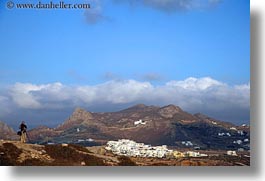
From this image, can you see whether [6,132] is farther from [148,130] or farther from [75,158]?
[148,130]

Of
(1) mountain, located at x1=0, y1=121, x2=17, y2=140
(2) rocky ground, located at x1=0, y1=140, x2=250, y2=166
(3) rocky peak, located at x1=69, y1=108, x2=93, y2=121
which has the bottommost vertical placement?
(2) rocky ground, located at x1=0, y1=140, x2=250, y2=166

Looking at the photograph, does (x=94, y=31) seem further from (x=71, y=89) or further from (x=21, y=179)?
(x=21, y=179)

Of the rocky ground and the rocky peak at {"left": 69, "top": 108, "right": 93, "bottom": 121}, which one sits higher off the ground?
the rocky peak at {"left": 69, "top": 108, "right": 93, "bottom": 121}

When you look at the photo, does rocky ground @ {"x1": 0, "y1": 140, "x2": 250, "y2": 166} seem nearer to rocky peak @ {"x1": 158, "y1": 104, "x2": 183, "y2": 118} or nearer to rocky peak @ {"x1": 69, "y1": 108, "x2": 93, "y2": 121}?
rocky peak @ {"x1": 69, "y1": 108, "x2": 93, "y2": 121}

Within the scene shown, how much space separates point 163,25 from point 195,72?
1.60 ft

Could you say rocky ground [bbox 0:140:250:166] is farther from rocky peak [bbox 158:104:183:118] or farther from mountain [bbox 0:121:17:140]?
rocky peak [bbox 158:104:183:118]

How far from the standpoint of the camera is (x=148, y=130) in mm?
7848

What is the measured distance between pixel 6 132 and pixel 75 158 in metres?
0.63

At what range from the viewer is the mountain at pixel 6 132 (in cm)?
777

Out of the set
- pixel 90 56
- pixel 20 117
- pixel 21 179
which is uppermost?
pixel 90 56

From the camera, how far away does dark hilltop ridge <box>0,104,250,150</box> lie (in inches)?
308

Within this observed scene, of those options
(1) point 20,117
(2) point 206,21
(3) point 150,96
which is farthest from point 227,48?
(1) point 20,117

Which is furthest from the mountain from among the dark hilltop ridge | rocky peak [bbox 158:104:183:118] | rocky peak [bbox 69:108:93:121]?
rocky peak [bbox 158:104:183:118]

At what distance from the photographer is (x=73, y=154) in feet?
25.6
